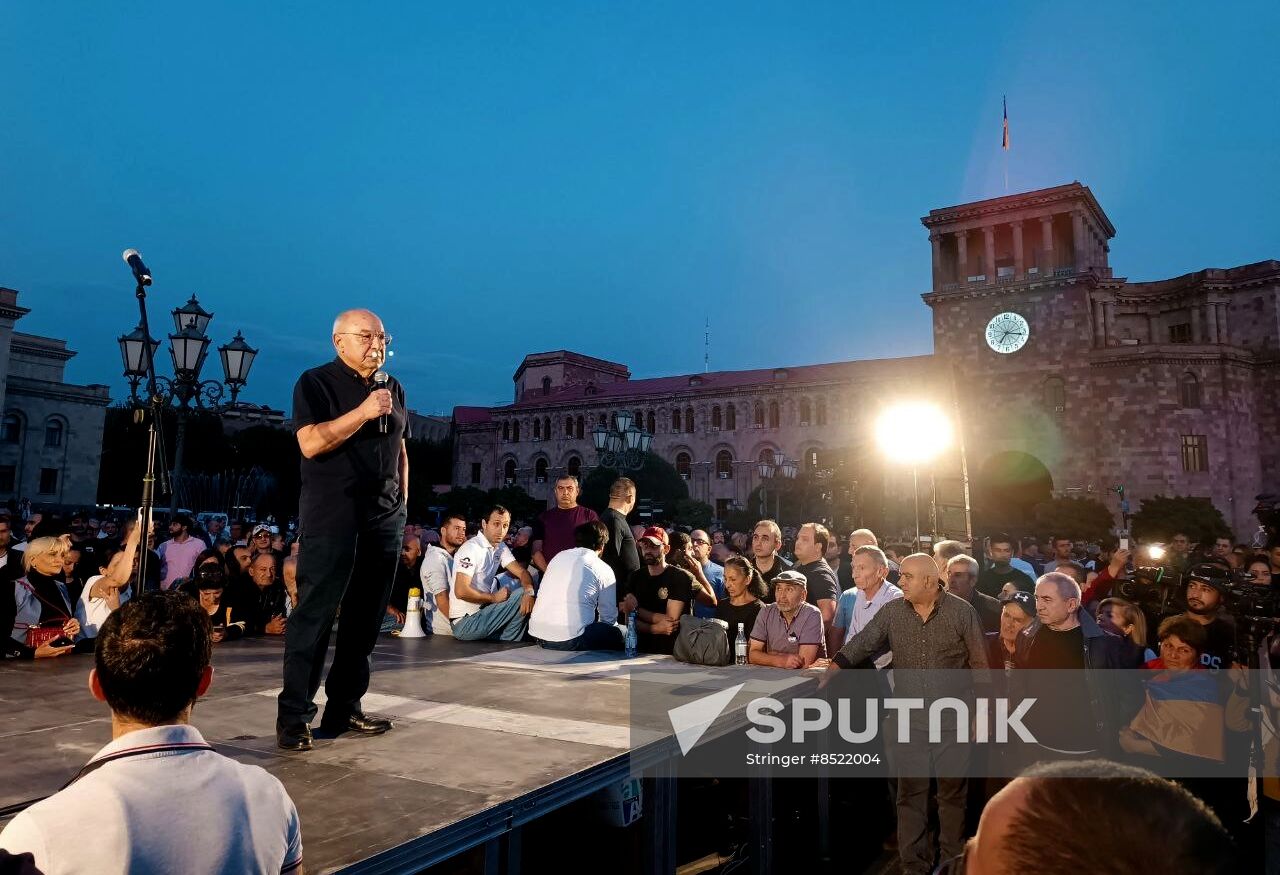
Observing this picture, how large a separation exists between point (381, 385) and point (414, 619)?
13.8 ft

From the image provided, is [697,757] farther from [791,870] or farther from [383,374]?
[383,374]

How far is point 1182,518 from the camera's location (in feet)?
96.6

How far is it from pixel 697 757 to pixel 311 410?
279 cm

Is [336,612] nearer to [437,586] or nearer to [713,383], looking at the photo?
[437,586]

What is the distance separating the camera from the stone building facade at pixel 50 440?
47906 millimetres

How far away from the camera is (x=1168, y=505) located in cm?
3030

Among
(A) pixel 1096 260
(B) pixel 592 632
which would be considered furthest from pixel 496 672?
(A) pixel 1096 260

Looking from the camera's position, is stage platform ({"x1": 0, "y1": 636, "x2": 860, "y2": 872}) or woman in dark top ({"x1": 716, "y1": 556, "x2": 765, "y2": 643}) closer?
stage platform ({"x1": 0, "y1": 636, "x2": 860, "y2": 872})

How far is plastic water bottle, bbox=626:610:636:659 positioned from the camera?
612 cm

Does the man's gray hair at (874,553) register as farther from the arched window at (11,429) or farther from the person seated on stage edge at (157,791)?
the arched window at (11,429)

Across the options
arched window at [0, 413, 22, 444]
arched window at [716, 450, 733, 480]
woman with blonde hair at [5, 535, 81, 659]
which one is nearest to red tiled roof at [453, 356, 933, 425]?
arched window at [716, 450, 733, 480]

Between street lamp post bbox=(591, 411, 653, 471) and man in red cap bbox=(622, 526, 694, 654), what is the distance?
9.28 metres

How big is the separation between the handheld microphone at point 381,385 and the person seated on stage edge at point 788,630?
3411 millimetres

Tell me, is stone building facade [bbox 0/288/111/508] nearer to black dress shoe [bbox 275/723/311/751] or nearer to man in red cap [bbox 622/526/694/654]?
man in red cap [bbox 622/526/694/654]
